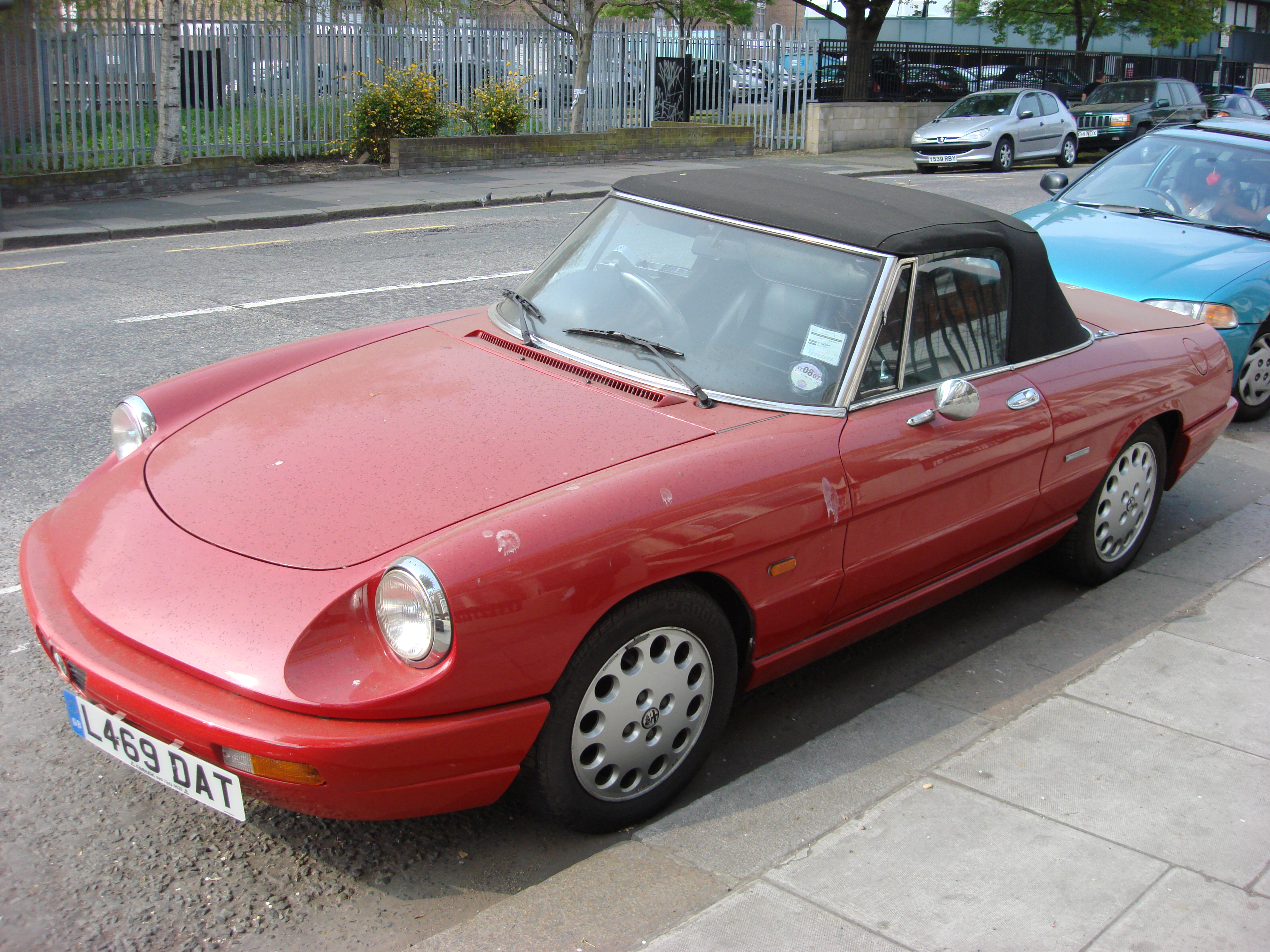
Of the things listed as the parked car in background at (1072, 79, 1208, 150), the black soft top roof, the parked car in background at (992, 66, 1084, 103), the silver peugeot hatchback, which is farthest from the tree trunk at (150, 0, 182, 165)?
the parked car in background at (992, 66, 1084, 103)

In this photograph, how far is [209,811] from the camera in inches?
118

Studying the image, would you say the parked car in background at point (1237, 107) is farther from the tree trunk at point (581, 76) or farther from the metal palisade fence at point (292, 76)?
the tree trunk at point (581, 76)

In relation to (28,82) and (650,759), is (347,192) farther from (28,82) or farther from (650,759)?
(650,759)

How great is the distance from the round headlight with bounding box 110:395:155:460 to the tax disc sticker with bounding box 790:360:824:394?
1.91m

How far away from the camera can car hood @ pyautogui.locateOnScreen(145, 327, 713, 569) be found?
2740 mm

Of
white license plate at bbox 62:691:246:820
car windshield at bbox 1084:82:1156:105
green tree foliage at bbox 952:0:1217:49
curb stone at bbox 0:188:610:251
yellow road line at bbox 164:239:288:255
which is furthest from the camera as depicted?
green tree foliage at bbox 952:0:1217:49

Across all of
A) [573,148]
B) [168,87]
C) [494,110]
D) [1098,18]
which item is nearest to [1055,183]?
[168,87]

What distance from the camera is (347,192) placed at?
52.9ft

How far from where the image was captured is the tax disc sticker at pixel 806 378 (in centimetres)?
338

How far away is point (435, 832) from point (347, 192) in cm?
1443

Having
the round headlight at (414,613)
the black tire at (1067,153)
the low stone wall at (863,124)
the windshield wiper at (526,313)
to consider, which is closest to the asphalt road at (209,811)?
the round headlight at (414,613)

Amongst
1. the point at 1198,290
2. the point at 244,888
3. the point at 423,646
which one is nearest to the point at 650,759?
the point at 423,646

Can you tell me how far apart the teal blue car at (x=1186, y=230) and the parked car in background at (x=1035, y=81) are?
25.9 m

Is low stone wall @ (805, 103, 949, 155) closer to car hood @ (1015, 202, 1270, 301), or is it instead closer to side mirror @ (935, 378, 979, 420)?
car hood @ (1015, 202, 1270, 301)
